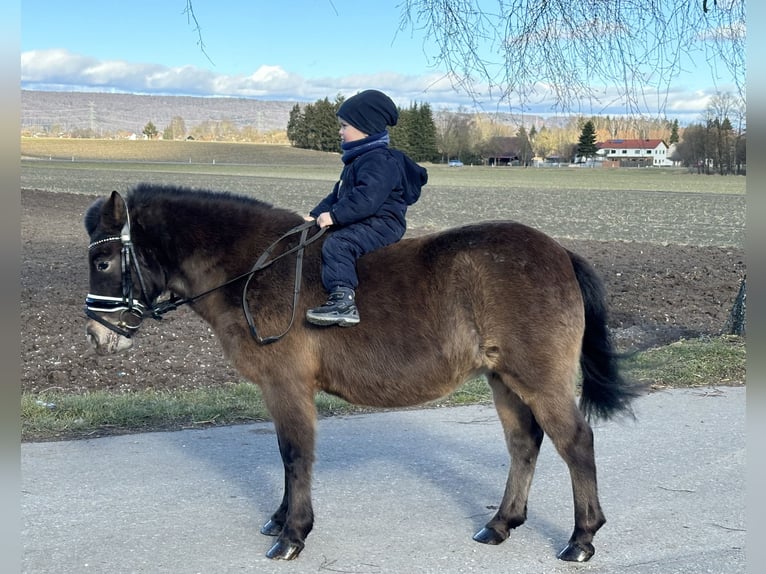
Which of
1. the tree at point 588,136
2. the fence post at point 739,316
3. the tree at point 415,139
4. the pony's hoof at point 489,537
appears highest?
the tree at point 415,139

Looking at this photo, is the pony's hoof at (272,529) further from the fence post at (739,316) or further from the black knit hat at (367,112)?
the fence post at (739,316)

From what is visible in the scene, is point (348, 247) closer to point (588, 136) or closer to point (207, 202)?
point (207, 202)

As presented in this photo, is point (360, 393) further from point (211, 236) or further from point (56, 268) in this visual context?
point (56, 268)

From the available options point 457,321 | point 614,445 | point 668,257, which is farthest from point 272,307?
point 668,257

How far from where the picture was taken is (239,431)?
666 centimetres

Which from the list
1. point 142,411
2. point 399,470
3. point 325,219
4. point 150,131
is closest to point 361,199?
point 325,219

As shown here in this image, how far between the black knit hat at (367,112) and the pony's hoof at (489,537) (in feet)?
8.17

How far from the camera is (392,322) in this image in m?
4.80

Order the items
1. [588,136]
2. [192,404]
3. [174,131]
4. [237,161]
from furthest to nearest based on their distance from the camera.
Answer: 1. [174,131]
2. [237,161]
3. [588,136]
4. [192,404]

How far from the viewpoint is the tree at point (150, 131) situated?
15807cm

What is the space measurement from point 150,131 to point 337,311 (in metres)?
163

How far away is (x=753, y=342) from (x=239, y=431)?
4.08 m

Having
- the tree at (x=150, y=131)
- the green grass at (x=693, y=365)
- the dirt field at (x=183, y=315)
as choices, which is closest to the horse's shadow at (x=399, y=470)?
the dirt field at (x=183, y=315)

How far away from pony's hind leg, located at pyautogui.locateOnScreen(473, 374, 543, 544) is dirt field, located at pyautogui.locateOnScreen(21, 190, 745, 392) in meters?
2.29
